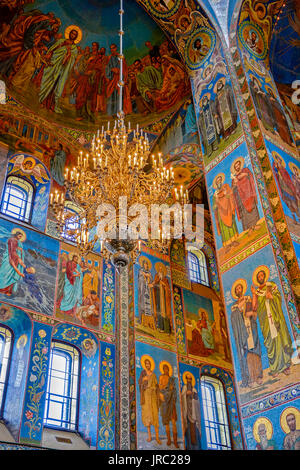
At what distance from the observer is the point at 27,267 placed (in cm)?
1033

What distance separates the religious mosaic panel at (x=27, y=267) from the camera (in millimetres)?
9797

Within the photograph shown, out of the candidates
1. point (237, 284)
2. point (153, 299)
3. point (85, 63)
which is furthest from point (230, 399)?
point (85, 63)

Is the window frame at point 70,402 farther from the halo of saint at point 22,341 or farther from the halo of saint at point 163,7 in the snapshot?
the halo of saint at point 163,7

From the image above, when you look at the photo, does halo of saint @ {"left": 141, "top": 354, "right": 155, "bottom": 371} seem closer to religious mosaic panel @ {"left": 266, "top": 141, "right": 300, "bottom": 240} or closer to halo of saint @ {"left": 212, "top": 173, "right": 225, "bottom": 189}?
halo of saint @ {"left": 212, "top": 173, "right": 225, "bottom": 189}

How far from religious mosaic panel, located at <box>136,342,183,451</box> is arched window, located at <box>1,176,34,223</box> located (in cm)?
408

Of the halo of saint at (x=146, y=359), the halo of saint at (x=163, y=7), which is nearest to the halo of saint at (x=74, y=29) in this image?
the halo of saint at (x=163, y=7)

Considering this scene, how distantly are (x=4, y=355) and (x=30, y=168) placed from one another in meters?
4.82

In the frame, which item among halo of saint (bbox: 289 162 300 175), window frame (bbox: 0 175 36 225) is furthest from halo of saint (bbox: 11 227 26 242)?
halo of saint (bbox: 289 162 300 175)

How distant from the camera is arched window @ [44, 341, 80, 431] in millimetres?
9469

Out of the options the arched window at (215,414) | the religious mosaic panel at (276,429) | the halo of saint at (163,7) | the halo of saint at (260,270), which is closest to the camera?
the religious mosaic panel at (276,429)

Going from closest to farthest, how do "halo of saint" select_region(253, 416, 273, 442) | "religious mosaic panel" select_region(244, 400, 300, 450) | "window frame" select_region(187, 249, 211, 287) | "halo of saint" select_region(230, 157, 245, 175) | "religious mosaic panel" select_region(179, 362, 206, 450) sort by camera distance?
"religious mosaic panel" select_region(244, 400, 300, 450), "halo of saint" select_region(253, 416, 273, 442), "halo of saint" select_region(230, 157, 245, 175), "religious mosaic panel" select_region(179, 362, 206, 450), "window frame" select_region(187, 249, 211, 287)

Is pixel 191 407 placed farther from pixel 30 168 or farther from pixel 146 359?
pixel 30 168

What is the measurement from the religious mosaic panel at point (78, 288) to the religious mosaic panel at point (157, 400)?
1.30 metres
